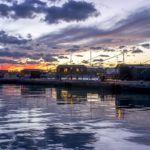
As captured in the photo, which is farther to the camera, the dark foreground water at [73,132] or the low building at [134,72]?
the low building at [134,72]

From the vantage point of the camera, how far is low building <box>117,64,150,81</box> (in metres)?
106

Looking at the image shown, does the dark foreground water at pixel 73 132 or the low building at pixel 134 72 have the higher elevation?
the low building at pixel 134 72

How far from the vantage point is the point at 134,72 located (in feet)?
378

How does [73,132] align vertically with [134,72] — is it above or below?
below

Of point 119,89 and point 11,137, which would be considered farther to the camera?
point 119,89

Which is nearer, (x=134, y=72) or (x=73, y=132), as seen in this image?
(x=73, y=132)

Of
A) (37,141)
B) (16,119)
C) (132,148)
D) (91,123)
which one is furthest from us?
(16,119)

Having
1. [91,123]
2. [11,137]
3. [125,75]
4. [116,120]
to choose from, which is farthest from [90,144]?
[125,75]

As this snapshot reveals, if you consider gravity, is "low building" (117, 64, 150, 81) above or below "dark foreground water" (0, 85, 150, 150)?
above

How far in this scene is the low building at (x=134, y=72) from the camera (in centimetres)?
10621

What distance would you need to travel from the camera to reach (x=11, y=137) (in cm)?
2220

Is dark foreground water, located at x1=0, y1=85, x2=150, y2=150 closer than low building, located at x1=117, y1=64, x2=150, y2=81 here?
Yes

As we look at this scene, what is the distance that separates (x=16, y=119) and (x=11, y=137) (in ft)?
26.0

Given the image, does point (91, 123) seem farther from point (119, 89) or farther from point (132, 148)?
point (119, 89)
